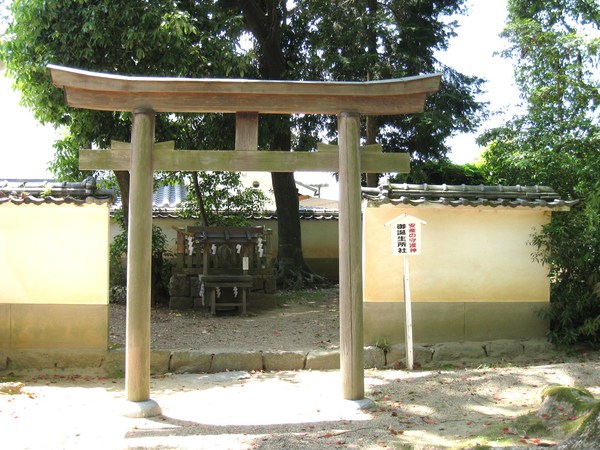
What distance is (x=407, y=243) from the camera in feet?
31.1

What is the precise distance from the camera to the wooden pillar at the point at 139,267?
6.79 metres

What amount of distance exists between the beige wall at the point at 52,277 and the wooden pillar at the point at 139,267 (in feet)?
8.42

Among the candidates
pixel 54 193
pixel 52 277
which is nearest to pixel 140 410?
pixel 52 277

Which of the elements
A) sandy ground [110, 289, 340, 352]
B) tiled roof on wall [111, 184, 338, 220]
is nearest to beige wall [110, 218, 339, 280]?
tiled roof on wall [111, 184, 338, 220]

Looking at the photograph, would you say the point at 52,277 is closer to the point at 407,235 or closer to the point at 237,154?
the point at 237,154

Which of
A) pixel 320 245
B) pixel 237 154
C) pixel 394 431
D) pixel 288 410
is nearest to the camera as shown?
pixel 394 431

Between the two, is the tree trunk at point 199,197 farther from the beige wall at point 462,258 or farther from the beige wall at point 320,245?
the beige wall at point 462,258

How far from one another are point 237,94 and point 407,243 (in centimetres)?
379

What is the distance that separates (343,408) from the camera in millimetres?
6902

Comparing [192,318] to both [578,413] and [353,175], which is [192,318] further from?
[578,413]

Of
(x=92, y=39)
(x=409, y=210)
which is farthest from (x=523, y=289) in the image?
(x=92, y=39)

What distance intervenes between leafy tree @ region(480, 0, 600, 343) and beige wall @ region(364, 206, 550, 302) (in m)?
0.35

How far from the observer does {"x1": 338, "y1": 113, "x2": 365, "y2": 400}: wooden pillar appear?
697cm

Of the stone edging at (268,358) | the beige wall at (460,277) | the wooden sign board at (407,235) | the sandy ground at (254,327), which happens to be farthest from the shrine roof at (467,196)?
the sandy ground at (254,327)
